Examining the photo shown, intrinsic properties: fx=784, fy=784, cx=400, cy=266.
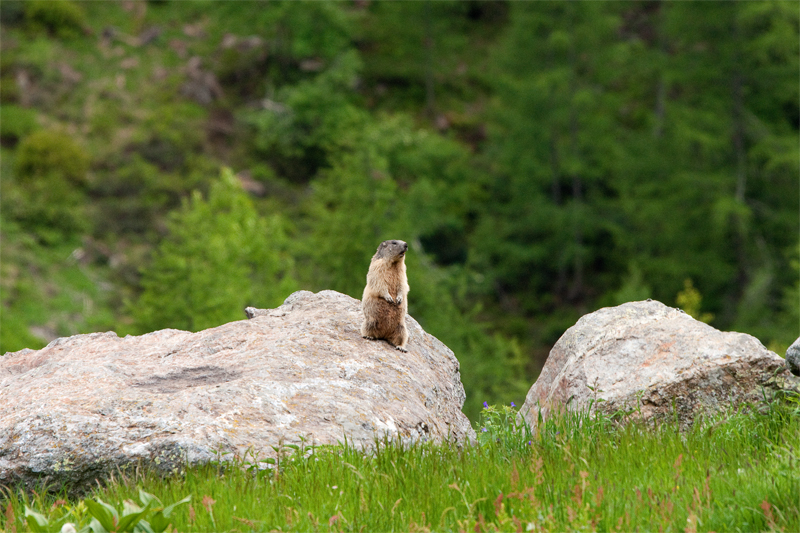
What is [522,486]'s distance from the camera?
4852 mm

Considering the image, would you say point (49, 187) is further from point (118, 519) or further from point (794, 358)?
point (794, 358)

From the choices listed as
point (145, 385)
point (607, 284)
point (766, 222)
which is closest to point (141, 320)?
point (145, 385)

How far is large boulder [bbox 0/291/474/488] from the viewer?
20.0ft

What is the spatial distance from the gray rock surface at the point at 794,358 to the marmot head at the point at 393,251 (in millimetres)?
4023

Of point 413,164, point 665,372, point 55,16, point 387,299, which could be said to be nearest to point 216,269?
point 413,164

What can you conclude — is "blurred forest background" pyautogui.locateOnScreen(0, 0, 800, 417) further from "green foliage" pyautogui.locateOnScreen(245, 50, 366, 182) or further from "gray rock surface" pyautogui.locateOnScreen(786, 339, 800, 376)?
"gray rock surface" pyautogui.locateOnScreen(786, 339, 800, 376)

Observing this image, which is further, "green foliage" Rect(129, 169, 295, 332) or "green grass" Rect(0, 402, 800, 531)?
"green foliage" Rect(129, 169, 295, 332)

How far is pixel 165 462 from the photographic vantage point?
601cm

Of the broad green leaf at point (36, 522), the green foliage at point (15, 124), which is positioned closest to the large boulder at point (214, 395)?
the broad green leaf at point (36, 522)

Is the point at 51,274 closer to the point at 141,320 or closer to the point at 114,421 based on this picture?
the point at 141,320

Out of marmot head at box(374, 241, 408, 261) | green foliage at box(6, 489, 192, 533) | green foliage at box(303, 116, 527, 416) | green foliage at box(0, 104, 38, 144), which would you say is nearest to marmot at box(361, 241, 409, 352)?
marmot head at box(374, 241, 408, 261)

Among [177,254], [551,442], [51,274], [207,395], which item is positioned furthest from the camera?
[51,274]

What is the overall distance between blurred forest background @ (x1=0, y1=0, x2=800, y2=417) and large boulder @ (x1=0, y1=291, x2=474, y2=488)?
14.8 meters

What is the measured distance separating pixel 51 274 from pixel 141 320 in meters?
10.1
